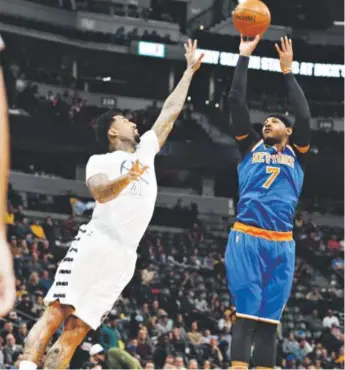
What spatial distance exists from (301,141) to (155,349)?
928 cm

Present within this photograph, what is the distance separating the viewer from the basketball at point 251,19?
299 inches

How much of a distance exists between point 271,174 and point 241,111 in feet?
1.75

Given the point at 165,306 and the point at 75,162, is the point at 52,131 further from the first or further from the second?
the point at 165,306

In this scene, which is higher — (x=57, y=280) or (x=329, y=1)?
(x=329, y=1)

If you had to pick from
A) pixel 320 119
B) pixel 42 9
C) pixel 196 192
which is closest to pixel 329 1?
pixel 320 119

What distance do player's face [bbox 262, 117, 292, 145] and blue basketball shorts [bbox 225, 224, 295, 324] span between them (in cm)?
74

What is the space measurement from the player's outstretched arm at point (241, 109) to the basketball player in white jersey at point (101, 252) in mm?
768

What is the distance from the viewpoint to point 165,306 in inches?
777

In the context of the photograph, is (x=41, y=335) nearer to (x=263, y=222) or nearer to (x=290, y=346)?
(x=263, y=222)

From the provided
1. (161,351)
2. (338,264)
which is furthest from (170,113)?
(338,264)

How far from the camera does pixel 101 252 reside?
637cm

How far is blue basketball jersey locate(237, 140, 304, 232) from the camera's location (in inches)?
279

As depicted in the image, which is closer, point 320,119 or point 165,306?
point 165,306

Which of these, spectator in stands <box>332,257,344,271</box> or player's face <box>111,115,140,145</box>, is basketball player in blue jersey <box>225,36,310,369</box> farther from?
spectator in stands <box>332,257,344,271</box>
